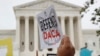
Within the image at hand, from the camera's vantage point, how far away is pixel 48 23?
10.7m

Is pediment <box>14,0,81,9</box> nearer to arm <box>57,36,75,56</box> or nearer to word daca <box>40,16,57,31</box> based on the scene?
word daca <box>40,16,57,31</box>

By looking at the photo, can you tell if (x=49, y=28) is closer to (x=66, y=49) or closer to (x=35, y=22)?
(x=66, y=49)

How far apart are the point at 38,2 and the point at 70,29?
8.06 meters

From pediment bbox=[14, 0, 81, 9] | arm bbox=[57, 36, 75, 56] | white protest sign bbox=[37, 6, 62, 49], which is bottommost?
arm bbox=[57, 36, 75, 56]

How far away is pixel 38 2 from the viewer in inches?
2346

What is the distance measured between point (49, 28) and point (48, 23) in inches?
8.7

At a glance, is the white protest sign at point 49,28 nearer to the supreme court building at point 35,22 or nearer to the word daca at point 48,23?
the word daca at point 48,23

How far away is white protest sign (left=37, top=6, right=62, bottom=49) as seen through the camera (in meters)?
10.3

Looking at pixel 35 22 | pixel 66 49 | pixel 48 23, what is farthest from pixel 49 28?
pixel 35 22

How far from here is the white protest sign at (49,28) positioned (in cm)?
1031

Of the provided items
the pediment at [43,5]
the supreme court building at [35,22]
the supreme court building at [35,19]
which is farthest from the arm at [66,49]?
the pediment at [43,5]

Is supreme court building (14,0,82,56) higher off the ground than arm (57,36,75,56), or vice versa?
supreme court building (14,0,82,56)

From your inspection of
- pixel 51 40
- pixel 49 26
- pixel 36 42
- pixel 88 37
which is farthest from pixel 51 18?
pixel 88 37

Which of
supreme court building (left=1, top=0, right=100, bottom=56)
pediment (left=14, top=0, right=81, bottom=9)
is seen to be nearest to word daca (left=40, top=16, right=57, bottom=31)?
supreme court building (left=1, top=0, right=100, bottom=56)
